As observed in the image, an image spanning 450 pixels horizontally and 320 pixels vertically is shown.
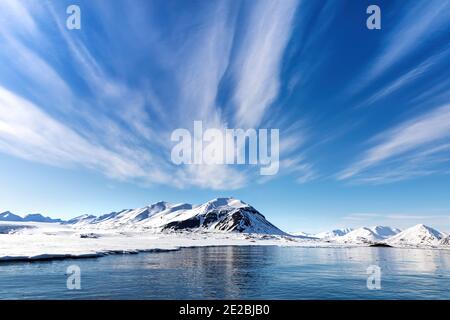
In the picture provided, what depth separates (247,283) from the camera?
3694 cm

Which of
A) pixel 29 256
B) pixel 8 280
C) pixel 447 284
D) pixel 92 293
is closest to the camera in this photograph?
pixel 92 293

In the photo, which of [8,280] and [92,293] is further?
[8,280]

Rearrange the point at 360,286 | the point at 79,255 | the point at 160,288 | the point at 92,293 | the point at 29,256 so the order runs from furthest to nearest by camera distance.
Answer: the point at 79,255, the point at 29,256, the point at 360,286, the point at 160,288, the point at 92,293

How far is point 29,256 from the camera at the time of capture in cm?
5466
